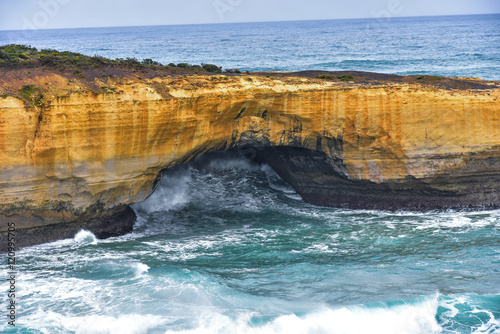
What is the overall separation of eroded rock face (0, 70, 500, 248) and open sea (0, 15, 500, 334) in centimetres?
111

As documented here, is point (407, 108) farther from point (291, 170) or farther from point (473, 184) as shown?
point (291, 170)

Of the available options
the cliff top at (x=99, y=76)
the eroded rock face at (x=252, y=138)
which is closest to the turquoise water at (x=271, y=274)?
the eroded rock face at (x=252, y=138)

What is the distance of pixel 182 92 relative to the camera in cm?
1773

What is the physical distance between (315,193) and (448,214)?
17.2ft

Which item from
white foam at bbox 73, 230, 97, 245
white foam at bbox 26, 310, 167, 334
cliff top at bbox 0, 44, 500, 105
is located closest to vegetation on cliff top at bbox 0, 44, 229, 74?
cliff top at bbox 0, 44, 500, 105

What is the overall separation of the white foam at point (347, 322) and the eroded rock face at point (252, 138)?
7.02m

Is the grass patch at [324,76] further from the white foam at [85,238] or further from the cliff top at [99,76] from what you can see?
the white foam at [85,238]

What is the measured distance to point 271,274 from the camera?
15133 mm

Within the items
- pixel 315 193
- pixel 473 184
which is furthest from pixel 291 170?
pixel 473 184

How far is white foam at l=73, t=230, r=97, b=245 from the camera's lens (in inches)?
691

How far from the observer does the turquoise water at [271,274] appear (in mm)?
12758

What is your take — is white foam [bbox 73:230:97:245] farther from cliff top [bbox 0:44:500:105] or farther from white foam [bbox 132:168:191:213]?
cliff top [bbox 0:44:500:105]

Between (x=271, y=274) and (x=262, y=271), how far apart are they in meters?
→ 0.36

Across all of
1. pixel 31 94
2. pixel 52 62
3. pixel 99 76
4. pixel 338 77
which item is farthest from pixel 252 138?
pixel 31 94
